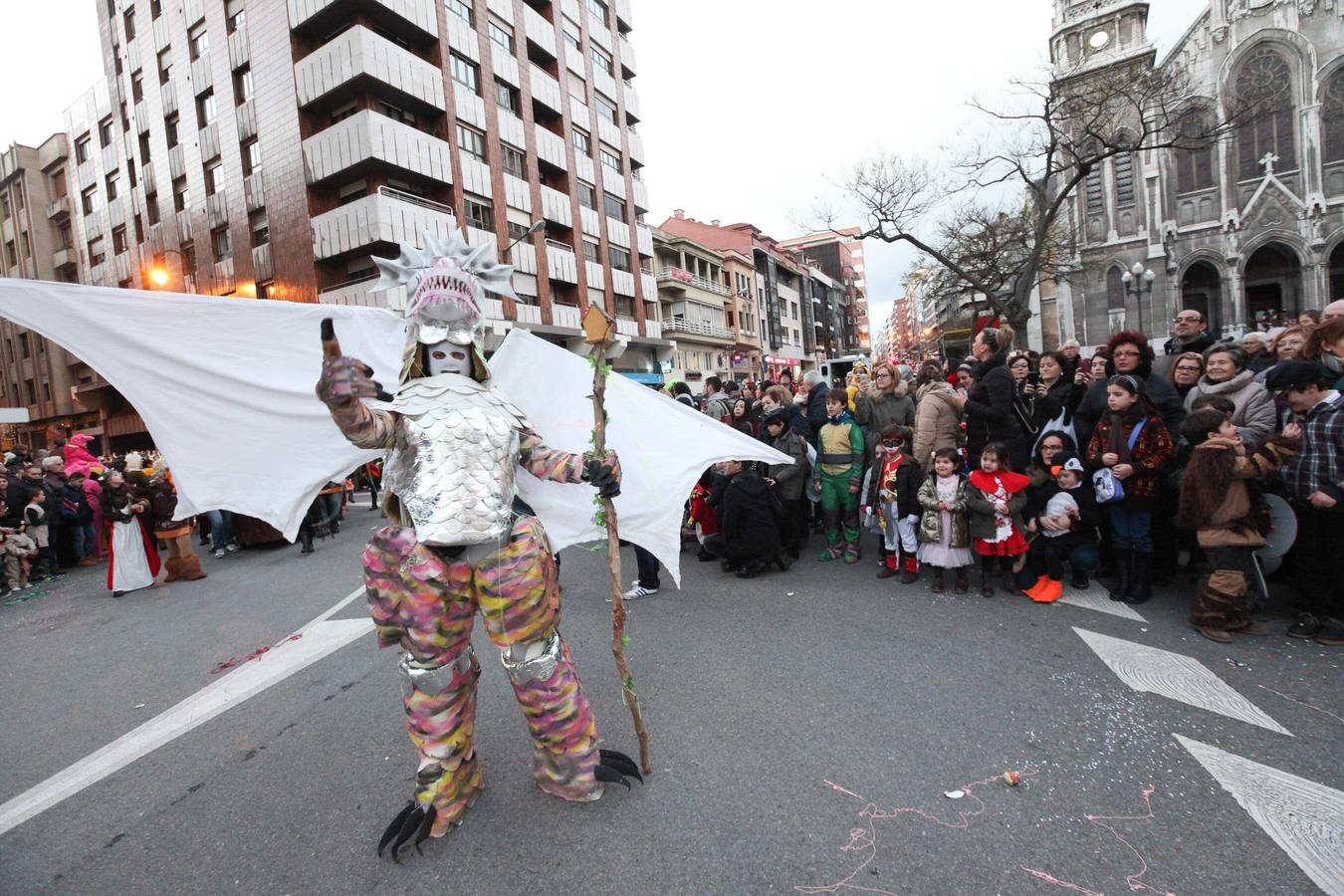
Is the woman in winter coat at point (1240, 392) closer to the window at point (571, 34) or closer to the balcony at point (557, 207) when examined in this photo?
the balcony at point (557, 207)

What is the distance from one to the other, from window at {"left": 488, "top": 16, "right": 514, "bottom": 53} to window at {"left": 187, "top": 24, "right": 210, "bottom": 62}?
997 centimetres

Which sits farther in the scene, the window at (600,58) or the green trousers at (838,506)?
the window at (600,58)

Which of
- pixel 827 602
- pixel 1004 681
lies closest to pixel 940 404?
pixel 827 602

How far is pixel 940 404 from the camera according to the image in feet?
18.4

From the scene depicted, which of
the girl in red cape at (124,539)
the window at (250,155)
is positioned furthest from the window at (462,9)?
the girl in red cape at (124,539)

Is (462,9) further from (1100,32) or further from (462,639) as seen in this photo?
(1100,32)

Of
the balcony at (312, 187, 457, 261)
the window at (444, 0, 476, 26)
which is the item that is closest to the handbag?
the balcony at (312, 187, 457, 261)

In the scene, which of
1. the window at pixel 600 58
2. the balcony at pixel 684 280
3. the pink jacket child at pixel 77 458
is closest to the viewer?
the pink jacket child at pixel 77 458

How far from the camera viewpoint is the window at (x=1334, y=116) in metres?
27.8

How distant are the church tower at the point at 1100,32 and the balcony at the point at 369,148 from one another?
32.0 metres

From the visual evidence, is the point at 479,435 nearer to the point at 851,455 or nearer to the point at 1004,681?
the point at 1004,681

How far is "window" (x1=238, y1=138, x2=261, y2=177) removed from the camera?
67.6 ft

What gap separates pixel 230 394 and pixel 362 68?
19.3m

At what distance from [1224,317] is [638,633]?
39.1 meters
